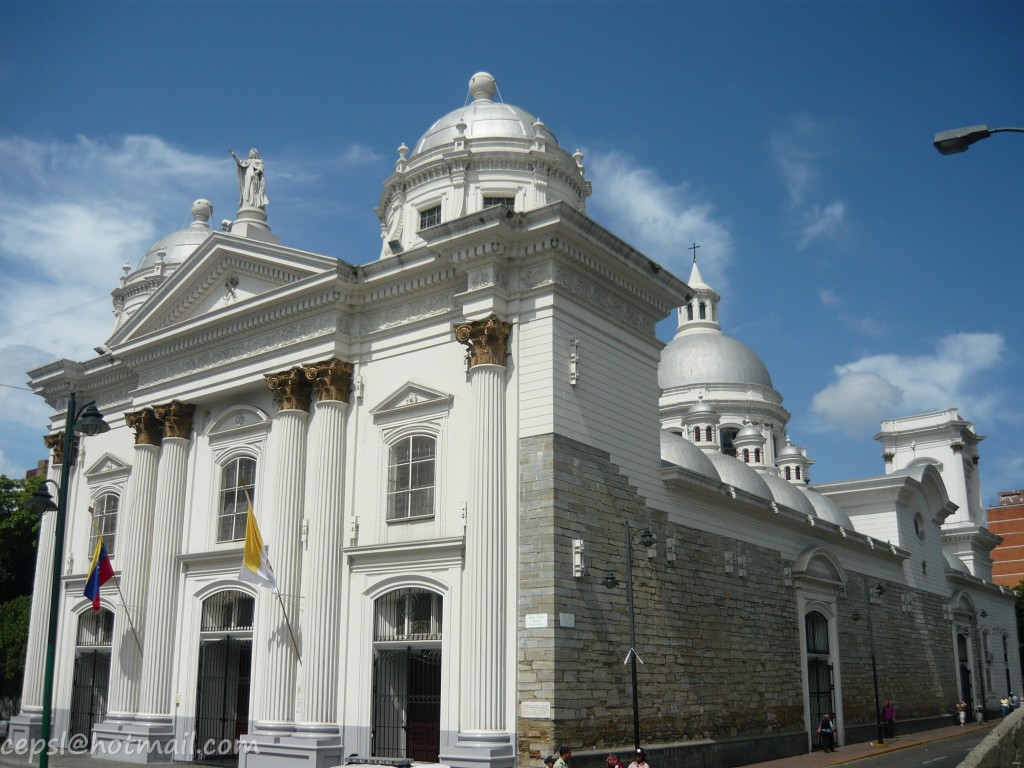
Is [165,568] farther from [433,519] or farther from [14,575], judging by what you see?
[14,575]

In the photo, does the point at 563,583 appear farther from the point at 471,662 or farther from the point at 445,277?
the point at 445,277

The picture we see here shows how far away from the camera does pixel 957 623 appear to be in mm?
45500

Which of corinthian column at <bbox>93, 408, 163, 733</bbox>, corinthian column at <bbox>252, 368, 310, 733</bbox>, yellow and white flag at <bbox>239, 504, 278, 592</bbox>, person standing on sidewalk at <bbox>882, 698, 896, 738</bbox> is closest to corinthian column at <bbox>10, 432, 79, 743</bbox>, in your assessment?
corinthian column at <bbox>93, 408, 163, 733</bbox>

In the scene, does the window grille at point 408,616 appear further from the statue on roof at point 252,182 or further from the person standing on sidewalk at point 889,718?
the person standing on sidewalk at point 889,718

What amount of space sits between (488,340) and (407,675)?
25.1ft

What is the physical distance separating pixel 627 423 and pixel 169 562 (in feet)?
41.9

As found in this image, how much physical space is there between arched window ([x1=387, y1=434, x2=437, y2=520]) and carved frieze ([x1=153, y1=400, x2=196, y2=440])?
7475mm

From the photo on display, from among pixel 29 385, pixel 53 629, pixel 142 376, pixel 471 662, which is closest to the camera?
pixel 53 629

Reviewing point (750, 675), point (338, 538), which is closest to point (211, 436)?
point (338, 538)

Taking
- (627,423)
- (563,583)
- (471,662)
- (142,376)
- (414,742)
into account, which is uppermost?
(142,376)

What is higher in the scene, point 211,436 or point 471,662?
point 211,436

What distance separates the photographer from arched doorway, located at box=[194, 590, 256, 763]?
2558cm

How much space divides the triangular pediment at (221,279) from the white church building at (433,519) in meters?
0.09

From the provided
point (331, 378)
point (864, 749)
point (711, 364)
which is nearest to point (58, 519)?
point (331, 378)
